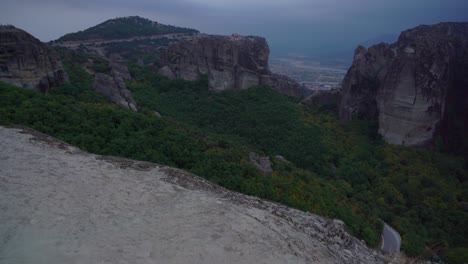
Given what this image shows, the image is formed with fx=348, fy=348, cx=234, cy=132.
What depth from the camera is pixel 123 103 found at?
20250 mm

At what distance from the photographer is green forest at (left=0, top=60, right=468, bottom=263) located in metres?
11.9

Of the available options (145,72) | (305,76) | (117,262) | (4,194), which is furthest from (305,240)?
(305,76)

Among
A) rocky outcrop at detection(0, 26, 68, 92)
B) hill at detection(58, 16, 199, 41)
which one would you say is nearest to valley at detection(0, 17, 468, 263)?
rocky outcrop at detection(0, 26, 68, 92)

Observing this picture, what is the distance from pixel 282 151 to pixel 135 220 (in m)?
15.6

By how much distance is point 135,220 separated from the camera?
6.11 m

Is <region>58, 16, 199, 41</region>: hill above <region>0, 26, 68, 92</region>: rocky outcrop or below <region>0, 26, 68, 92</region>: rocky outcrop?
above

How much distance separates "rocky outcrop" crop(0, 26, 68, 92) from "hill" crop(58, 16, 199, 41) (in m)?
39.4

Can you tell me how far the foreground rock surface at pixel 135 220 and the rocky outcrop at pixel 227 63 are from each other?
21.5 meters

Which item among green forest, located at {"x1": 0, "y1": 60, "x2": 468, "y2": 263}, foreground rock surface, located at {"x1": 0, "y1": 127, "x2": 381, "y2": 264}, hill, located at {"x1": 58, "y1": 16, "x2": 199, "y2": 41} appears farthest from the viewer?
hill, located at {"x1": 58, "y1": 16, "x2": 199, "y2": 41}

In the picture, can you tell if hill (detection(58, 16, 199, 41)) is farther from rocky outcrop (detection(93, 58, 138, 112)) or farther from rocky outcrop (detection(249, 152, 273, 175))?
rocky outcrop (detection(249, 152, 273, 175))

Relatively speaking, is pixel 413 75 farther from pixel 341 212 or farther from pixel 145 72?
pixel 145 72

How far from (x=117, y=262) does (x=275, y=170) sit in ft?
34.1

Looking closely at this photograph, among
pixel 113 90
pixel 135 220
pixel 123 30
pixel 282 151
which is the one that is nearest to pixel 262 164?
pixel 282 151

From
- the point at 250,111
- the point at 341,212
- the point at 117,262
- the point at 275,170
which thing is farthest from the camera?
the point at 250,111
